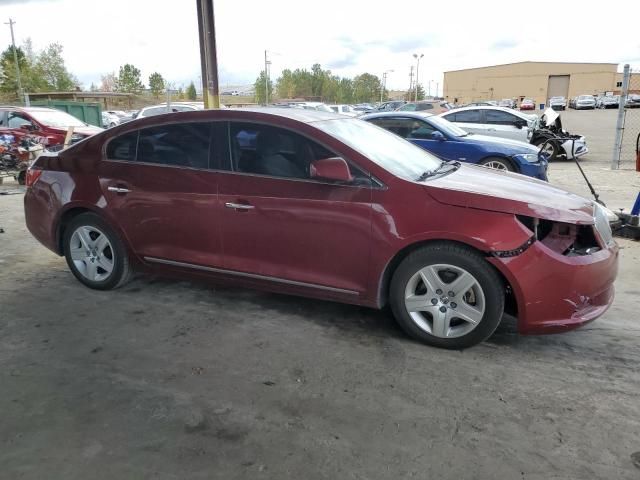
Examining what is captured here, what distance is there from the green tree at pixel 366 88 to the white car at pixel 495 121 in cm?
8168

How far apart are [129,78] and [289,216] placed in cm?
7026

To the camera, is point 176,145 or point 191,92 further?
point 191,92

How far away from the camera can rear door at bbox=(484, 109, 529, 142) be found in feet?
42.4

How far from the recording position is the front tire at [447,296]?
131 inches

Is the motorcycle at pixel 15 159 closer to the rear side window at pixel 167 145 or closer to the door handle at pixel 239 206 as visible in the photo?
the rear side window at pixel 167 145

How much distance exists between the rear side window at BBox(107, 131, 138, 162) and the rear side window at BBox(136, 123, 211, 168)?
64mm

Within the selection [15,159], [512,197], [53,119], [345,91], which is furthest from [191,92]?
[512,197]

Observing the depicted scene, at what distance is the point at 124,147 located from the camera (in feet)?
14.4

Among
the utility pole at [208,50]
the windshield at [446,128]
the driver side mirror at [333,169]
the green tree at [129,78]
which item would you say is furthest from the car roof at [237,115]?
the green tree at [129,78]

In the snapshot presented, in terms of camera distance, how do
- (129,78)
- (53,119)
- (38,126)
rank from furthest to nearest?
(129,78) → (53,119) → (38,126)

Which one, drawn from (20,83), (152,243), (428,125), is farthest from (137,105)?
(152,243)

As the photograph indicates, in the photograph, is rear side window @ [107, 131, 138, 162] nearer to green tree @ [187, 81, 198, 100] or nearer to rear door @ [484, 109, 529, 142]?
rear door @ [484, 109, 529, 142]

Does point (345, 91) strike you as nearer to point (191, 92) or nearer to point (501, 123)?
point (191, 92)

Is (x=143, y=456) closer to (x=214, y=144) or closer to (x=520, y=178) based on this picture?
(x=214, y=144)
